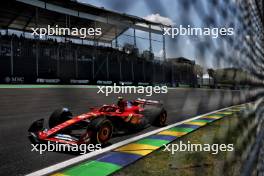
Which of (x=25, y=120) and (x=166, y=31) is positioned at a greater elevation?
(x=166, y=31)

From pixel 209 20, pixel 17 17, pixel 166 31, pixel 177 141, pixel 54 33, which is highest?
pixel 17 17

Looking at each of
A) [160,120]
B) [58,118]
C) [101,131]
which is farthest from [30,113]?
[101,131]

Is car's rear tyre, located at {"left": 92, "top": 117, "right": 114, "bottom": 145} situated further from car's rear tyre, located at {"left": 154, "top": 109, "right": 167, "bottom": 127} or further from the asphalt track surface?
car's rear tyre, located at {"left": 154, "top": 109, "right": 167, "bottom": 127}

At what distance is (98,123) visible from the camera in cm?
511

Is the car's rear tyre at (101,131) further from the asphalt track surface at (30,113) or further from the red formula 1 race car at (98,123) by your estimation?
the asphalt track surface at (30,113)

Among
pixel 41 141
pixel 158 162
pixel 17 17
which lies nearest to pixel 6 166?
pixel 41 141

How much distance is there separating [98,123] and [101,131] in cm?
17

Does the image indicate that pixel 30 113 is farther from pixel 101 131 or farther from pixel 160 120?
pixel 101 131

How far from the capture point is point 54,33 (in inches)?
891

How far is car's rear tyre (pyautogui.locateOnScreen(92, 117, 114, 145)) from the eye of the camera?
5.08 m

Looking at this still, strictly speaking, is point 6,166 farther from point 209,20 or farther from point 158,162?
point 209,20

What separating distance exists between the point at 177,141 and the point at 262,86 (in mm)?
2152

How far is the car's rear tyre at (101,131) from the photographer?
508 cm

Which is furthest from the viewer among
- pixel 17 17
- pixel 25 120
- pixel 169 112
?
pixel 17 17
